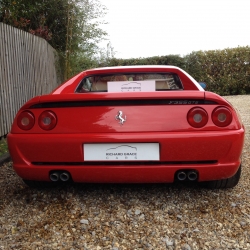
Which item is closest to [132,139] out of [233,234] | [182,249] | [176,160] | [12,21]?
[176,160]

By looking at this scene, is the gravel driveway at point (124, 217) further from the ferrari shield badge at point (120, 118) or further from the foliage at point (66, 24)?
the foliage at point (66, 24)

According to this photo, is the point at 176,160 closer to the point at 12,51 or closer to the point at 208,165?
the point at 208,165

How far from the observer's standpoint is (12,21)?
6812 mm

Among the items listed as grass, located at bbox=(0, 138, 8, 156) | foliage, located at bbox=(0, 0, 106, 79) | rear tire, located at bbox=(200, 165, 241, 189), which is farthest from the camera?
foliage, located at bbox=(0, 0, 106, 79)

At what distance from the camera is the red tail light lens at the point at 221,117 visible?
2.16 metres

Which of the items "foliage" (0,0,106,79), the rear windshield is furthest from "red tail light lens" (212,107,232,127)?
"foliage" (0,0,106,79)

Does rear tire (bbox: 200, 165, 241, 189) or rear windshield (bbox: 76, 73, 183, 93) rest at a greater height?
rear windshield (bbox: 76, 73, 183, 93)

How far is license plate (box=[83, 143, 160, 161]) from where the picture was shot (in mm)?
2141

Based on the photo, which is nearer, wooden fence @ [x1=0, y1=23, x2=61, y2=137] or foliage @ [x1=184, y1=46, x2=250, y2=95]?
wooden fence @ [x1=0, y1=23, x2=61, y2=137]

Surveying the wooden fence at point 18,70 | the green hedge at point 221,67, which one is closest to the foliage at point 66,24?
the wooden fence at point 18,70

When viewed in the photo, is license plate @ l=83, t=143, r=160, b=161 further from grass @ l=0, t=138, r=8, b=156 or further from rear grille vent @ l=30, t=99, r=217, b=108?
grass @ l=0, t=138, r=8, b=156

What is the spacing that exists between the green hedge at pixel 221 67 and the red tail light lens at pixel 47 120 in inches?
523

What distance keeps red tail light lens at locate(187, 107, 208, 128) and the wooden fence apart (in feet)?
10.7

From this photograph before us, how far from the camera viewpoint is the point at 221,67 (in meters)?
14.7
